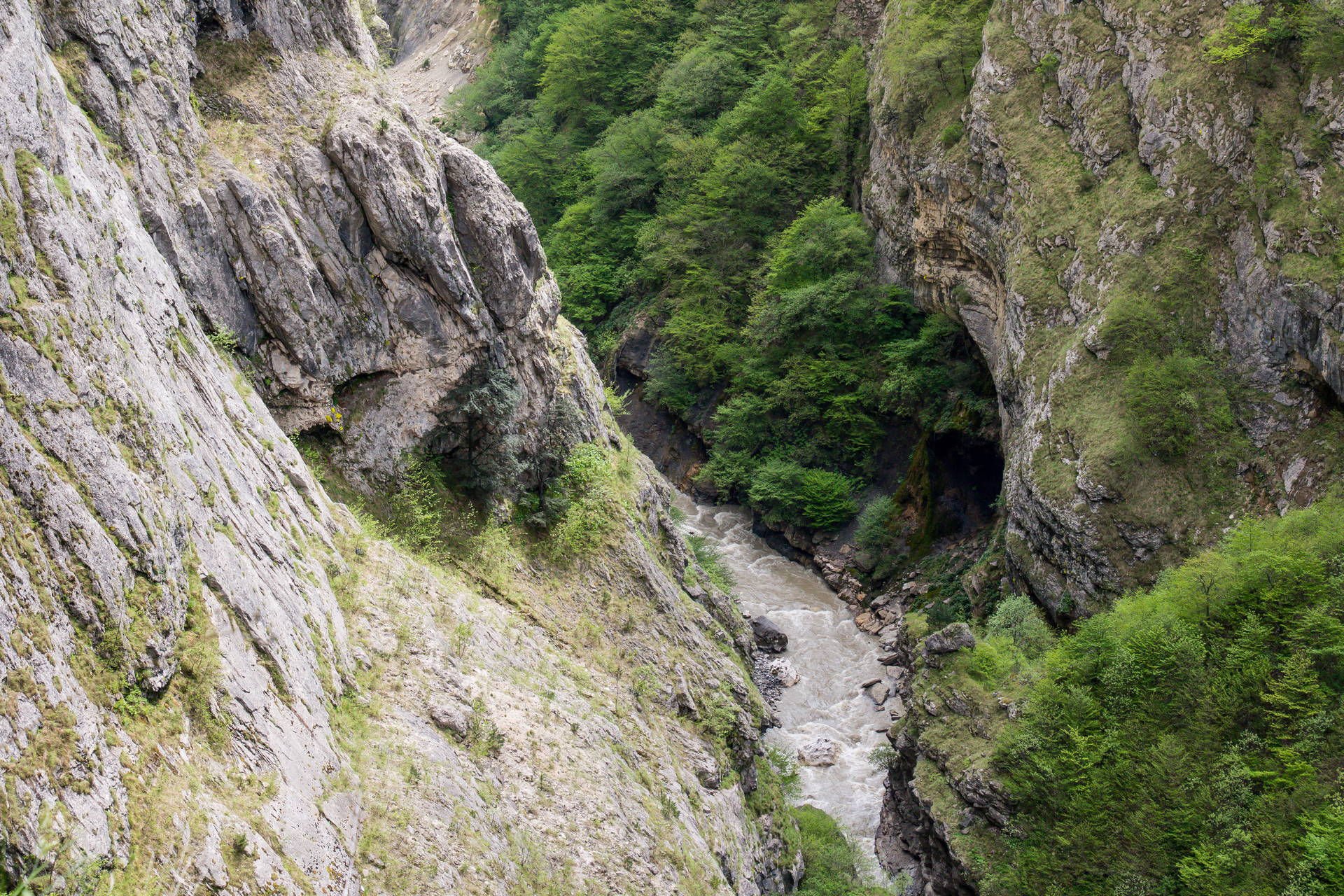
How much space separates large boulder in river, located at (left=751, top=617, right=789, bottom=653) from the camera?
2891cm

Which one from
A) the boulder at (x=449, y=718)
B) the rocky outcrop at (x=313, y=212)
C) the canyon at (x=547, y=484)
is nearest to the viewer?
the canyon at (x=547, y=484)

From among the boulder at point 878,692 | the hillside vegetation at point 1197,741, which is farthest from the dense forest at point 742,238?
the hillside vegetation at point 1197,741

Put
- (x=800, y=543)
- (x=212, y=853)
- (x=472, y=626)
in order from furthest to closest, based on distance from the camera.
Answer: (x=800, y=543) < (x=472, y=626) < (x=212, y=853)

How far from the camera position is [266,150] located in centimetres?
1444

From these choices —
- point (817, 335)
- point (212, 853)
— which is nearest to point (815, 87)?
point (817, 335)

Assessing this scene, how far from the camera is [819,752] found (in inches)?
960

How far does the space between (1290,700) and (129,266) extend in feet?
56.5

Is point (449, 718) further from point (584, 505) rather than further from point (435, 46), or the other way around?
point (435, 46)

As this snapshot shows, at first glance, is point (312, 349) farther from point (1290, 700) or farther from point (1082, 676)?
point (1290, 700)

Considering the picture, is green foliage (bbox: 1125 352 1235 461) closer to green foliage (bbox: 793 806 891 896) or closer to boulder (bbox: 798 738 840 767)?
boulder (bbox: 798 738 840 767)

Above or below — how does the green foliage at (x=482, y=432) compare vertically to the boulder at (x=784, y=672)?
above

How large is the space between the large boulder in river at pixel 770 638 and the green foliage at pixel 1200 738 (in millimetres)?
12064

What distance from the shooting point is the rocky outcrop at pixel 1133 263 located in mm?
19719

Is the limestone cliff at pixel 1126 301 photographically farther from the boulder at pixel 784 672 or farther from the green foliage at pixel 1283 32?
the boulder at pixel 784 672
